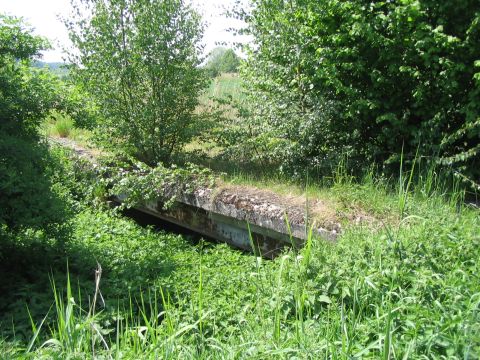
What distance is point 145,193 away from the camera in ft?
22.9

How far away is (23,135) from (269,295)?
11.3 ft

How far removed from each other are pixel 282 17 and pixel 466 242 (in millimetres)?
4555

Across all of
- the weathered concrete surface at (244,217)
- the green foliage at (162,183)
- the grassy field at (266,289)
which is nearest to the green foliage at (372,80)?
the grassy field at (266,289)

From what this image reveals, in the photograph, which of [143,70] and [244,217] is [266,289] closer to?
[244,217]

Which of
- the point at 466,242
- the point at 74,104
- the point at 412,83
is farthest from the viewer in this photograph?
the point at 412,83

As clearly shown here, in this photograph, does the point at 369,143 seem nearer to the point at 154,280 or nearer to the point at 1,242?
the point at 154,280

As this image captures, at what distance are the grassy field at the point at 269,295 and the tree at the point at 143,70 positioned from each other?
1.99m

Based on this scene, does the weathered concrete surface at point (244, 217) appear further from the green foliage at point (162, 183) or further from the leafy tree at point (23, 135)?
the leafy tree at point (23, 135)

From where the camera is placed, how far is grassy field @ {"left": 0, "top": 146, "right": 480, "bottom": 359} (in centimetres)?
277

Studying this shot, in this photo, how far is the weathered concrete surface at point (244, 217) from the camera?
224 inches

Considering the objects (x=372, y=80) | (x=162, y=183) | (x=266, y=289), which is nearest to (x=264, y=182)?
(x=162, y=183)

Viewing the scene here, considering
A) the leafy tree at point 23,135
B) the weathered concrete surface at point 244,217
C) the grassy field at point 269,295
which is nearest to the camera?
the grassy field at point 269,295

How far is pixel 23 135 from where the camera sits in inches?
212

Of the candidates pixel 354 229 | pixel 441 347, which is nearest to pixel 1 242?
pixel 354 229
